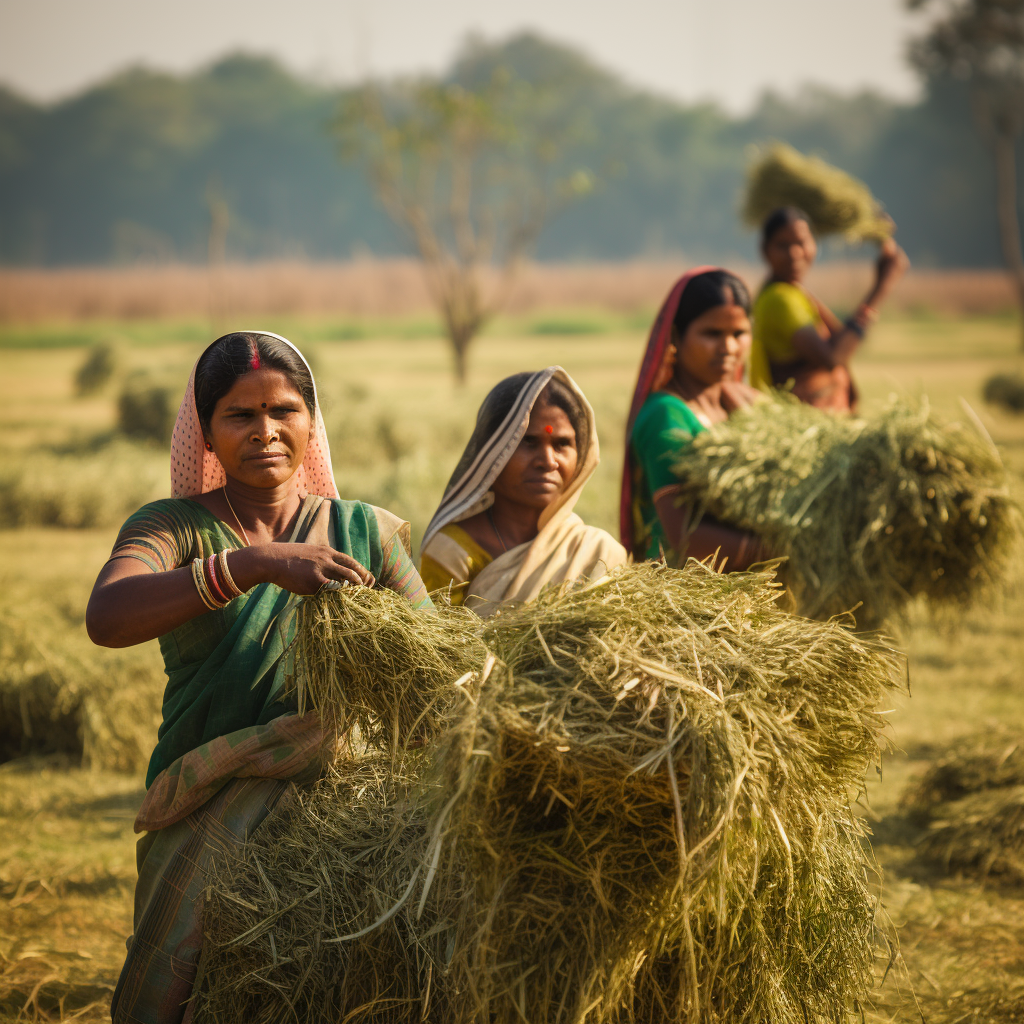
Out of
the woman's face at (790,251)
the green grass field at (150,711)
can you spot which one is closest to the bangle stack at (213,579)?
the green grass field at (150,711)

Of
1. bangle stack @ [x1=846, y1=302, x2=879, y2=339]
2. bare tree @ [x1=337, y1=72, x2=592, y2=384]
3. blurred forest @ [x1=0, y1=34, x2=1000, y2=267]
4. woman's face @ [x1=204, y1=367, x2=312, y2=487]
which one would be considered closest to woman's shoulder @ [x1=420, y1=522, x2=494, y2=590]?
woman's face @ [x1=204, y1=367, x2=312, y2=487]

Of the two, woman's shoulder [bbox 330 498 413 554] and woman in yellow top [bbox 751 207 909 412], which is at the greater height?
woman in yellow top [bbox 751 207 909 412]

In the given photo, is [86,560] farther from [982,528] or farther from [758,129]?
[758,129]

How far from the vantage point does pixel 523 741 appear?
182 cm

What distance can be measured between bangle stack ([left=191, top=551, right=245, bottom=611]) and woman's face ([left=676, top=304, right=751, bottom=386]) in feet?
8.25

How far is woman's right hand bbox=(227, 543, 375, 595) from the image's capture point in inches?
82.7

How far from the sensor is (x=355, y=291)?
145 ft

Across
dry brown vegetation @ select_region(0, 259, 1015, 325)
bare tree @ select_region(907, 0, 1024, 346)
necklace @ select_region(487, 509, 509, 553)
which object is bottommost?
necklace @ select_region(487, 509, 509, 553)

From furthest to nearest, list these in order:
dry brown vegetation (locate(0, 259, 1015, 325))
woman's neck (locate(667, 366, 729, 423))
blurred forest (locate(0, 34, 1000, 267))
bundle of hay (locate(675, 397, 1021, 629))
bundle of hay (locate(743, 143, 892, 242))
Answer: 1. blurred forest (locate(0, 34, 1000, 267))
2. dry brown vegetation (locate(0, 259, 1015, 325))
3. bundle of hay (locate(743, 143, 892, 242))
4. woman's neck (locate(667, 366, 729, 423))
5. bundle of hay (locate(675, 397, 1021, 629))

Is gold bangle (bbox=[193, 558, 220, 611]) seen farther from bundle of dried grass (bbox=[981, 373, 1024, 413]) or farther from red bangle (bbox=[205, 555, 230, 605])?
bundle of dried grass (bbox=[981, 373, 1024, 413])

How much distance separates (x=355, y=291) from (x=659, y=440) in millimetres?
41767

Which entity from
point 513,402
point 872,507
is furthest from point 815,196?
point 513,402

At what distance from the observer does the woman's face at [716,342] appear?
13.3 feet

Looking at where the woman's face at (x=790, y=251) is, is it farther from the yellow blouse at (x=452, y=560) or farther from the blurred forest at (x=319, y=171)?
the blurred forest at (x=319, y=171)
